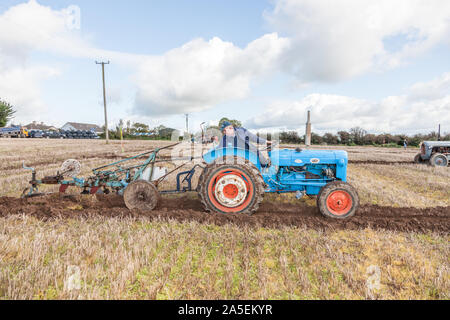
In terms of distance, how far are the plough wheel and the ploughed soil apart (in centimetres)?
16

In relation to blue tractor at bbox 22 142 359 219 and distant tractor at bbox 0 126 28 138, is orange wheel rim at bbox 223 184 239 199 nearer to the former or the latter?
blue tractor at bbox 22 142 359 219

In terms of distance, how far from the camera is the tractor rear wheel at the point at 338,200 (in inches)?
166

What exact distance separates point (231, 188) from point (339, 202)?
6.48ft

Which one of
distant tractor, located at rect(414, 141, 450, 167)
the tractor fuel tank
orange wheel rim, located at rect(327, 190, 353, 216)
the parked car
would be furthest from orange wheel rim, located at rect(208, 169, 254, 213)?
the parked car

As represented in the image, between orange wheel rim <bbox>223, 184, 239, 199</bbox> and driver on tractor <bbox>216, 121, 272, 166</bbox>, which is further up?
driver on tractor <bbox>216, 121, 272, 166</bbox>

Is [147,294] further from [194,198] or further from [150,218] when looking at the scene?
[194,198]

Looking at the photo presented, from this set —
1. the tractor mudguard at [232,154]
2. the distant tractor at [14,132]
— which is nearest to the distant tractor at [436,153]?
the tractor mudguard at [232,154]

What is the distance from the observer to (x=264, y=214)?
14.8ft

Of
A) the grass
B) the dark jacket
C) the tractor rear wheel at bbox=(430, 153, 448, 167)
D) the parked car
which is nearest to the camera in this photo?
the grass

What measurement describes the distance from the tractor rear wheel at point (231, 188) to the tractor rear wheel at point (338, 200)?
3.72 feet

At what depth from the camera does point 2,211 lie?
4.23m

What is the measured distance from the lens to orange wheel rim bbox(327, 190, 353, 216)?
425 centimetres
